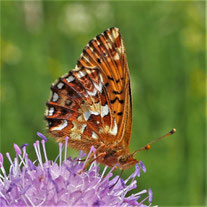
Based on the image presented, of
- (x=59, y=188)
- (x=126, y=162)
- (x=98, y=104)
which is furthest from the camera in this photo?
(x=98, y=104)

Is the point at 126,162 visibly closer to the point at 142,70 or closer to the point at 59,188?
the point at 59,188

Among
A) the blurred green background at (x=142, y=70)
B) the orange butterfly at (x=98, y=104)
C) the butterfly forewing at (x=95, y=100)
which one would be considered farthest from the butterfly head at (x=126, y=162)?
the blurred green background at (x=142, y=70)

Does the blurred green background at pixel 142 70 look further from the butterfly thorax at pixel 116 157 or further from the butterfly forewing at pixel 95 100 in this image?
the butterfly thorax at pixel 116 157

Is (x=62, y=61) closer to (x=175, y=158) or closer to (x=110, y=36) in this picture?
(x=175, y=158)

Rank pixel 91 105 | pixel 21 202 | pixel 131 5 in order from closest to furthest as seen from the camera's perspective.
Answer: pixel 21 202 < pixel 91 105 < pixel 131 5

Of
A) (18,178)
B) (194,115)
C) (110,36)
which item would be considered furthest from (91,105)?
(194,115)

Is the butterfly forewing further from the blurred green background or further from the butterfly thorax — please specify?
the blurred green background

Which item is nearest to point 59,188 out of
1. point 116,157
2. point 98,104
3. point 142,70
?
point 116,157
